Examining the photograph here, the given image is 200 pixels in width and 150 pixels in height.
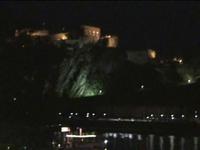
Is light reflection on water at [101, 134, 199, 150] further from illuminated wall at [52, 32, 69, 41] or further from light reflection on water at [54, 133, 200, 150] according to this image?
illuminated wall at [52, 32, 69, 41]

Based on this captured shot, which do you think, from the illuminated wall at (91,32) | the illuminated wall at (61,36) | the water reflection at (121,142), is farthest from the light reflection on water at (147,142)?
the illuminated wall at (91,32)

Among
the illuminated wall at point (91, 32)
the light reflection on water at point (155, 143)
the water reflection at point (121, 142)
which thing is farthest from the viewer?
the illuminated wall at point (91, 32)

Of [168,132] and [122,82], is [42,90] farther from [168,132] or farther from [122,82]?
[168,132]

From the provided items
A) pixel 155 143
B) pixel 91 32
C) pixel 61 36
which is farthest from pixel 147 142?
pixel 91 32

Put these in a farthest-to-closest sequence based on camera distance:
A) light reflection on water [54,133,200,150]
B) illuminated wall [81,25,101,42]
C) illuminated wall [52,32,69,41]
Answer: illuminated wall [81,25,101,42]
illuminated wall [52,32,69,41]
light reflection on water [54,133,200,150]

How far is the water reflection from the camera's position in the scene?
1894 cm

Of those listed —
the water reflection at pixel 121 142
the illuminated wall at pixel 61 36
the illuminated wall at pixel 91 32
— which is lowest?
the water reflection at pixel 121 142

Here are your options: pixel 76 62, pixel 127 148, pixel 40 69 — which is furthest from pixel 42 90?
pixel 127 148

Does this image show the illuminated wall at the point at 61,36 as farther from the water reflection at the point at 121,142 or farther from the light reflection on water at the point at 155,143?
the light reflection on water at the point at 155,143

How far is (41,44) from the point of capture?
175 ft

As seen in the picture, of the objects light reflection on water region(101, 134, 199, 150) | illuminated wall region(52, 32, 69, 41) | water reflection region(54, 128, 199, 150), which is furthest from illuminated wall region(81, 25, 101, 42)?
light reflection on water region(101, 134, 199, 150)

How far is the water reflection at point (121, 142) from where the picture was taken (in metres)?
18.9

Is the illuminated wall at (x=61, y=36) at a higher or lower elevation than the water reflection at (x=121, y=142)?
higher

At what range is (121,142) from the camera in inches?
1147
